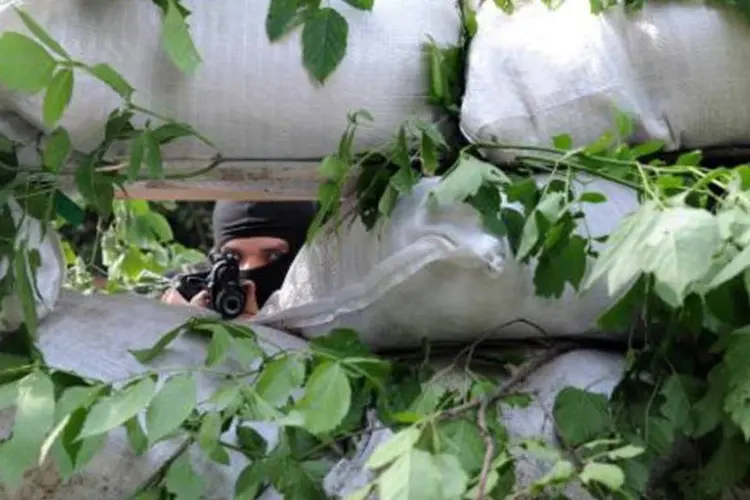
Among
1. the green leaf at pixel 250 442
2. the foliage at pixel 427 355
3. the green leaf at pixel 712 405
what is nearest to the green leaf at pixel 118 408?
the foliage at pixel 427 355

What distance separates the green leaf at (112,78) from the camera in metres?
0.79

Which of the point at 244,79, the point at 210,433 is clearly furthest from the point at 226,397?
the point at 244,79

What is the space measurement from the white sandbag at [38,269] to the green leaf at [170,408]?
0.64 ft

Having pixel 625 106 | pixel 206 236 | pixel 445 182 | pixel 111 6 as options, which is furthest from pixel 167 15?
pixel 206 236

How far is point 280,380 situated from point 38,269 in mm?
253

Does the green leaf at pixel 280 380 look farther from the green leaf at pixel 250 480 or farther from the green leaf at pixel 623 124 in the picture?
the green leaf at pixel 623 124

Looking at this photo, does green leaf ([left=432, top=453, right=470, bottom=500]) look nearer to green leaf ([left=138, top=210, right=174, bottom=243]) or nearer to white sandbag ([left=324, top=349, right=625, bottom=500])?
white sandbag ([left=324, top=349, right=625, bottom=500])

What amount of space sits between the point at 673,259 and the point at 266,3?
39cm

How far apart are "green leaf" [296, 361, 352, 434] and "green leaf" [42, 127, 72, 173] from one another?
222 mm

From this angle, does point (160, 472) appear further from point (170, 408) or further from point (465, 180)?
point (465, 180)

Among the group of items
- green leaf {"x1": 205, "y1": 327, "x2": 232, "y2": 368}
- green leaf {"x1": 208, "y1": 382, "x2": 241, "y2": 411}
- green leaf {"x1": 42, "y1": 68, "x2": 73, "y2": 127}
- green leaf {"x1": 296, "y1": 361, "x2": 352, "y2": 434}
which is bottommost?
green leaf {"x1": 205, "y1": 327, "x2": 232, "y2": 368}

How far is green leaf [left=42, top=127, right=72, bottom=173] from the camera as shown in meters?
0.84

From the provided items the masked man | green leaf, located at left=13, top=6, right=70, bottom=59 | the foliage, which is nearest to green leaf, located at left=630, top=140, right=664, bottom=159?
the foliage

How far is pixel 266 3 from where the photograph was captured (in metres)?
0.92
